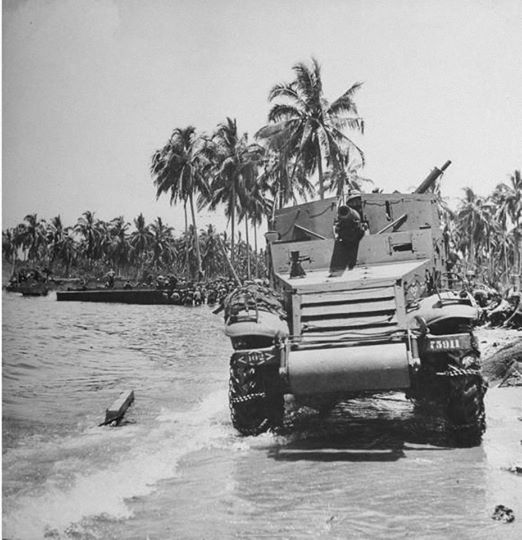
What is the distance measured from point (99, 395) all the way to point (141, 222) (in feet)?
5.51

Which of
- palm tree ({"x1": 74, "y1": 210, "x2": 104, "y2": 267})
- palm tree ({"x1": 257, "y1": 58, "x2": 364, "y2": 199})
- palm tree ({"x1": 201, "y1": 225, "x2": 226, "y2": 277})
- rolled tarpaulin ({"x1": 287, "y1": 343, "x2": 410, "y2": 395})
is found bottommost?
rolled tarpaulin ({"x1": 287, "y1": 343, "x2": 410, "y2": 395})

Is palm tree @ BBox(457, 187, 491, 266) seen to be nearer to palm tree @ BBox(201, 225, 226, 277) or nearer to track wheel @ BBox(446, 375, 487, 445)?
track wheel @ BBox(446, 375, 487, 445)

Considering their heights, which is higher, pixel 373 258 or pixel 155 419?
pixel 373 258

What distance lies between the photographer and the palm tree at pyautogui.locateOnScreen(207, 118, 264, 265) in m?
5.76

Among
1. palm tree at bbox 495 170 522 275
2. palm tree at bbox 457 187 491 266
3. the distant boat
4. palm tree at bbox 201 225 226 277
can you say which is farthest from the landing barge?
palm tree at bbox 201 225 226 277

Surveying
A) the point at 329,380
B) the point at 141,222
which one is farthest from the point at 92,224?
the point at 329,380

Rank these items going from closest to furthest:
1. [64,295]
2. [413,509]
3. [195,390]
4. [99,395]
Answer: [413,509] < [99,395] < [64,295] < [195,390]

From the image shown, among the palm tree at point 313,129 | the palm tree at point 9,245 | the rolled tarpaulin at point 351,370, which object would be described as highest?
the palm tree at point 313,129

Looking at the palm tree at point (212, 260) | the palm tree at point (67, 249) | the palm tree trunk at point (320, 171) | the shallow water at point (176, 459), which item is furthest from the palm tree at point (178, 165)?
the palm tree at point (212, 260)

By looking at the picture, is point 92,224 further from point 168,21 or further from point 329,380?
point 329,380

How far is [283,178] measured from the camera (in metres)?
8.57

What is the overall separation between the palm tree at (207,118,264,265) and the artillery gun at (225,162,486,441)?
961 millimetres

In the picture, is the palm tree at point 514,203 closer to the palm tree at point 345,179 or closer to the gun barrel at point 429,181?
the gun barrel at point 429,181

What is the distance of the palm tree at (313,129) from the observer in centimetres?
683
